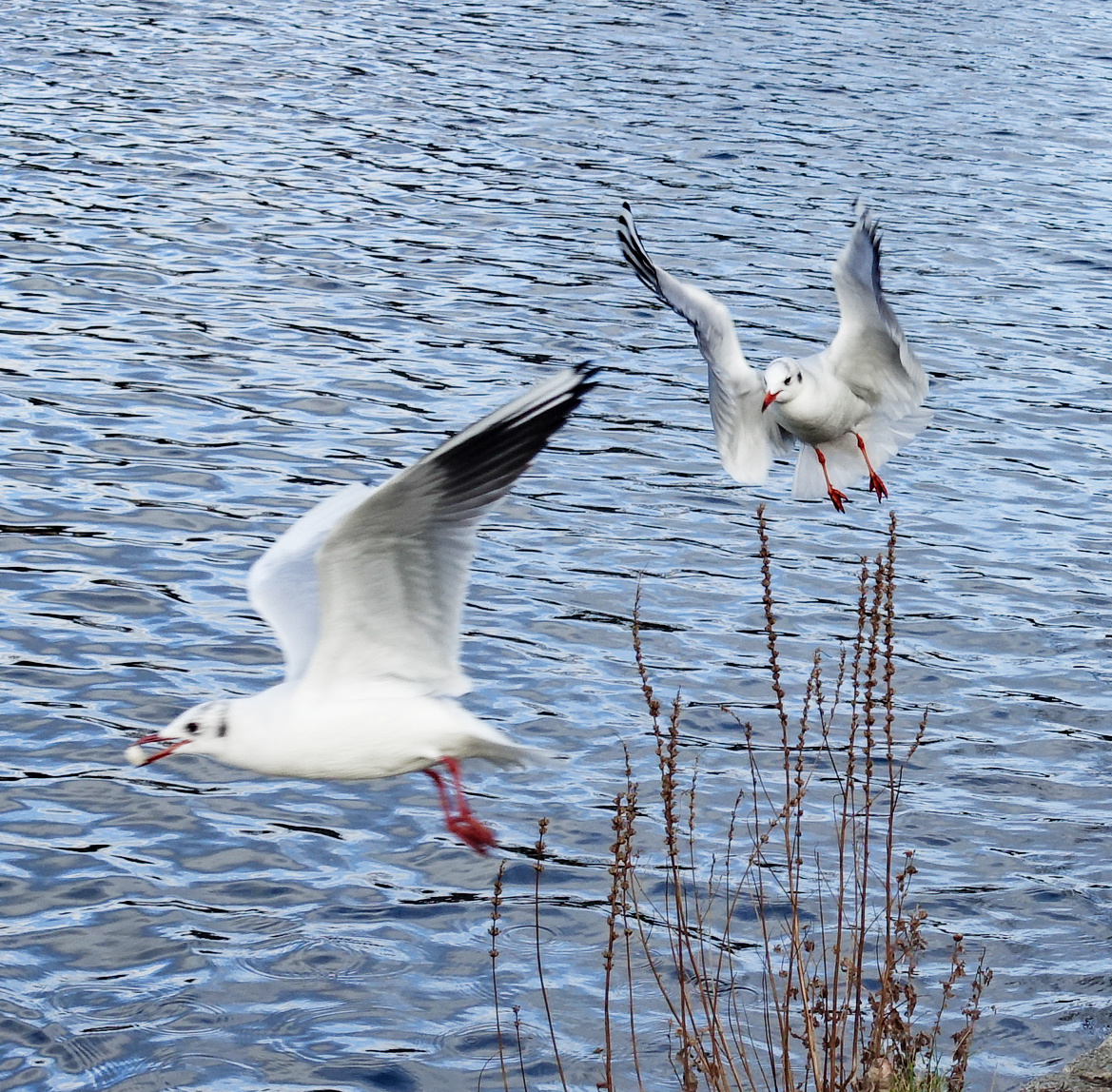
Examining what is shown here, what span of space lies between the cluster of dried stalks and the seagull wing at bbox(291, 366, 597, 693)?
658 mm

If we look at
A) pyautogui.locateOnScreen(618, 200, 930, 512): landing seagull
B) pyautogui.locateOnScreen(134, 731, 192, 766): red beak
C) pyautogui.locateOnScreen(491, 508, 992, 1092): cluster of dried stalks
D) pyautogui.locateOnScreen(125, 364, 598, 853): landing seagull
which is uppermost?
pyautogui.locateOnScreen(618, 200, 930, 512): landing seagull

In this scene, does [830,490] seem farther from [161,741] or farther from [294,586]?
[161,741]

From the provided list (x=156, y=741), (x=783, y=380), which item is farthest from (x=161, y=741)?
(x=783, y=380)

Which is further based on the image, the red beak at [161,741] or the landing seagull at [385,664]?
the red beak at [161,741]

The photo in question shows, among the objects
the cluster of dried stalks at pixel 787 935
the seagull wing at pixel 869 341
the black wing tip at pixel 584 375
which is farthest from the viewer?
the seagull wing at pixel 869 341

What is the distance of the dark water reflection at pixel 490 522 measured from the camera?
656 centimetres

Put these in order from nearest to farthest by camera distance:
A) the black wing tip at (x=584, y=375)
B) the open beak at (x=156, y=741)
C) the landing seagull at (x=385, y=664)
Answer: the black wing tip at (x=584, y=375)
the landing seagull at (x=385, y=664)
the open beak at (x=156, y=741)

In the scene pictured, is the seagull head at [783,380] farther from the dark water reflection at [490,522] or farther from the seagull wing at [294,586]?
the seagull wing at [294,586]

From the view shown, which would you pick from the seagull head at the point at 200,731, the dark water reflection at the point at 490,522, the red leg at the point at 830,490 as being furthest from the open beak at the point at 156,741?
the red leg at the point at 830,490

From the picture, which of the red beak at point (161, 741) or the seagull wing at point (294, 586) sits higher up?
the seagull wing at point (294, 586)

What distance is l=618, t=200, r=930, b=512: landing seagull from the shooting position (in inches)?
322

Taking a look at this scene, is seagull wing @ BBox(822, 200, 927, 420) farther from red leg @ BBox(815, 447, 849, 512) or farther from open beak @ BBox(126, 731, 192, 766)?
Answer: open beak @ BBox(126, 731, 192, 766)

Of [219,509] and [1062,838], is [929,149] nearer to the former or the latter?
[219,509]

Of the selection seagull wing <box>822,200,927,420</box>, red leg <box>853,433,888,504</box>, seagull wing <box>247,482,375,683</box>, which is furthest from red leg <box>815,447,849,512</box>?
seagull wing <box>247,482,375,683</box>
